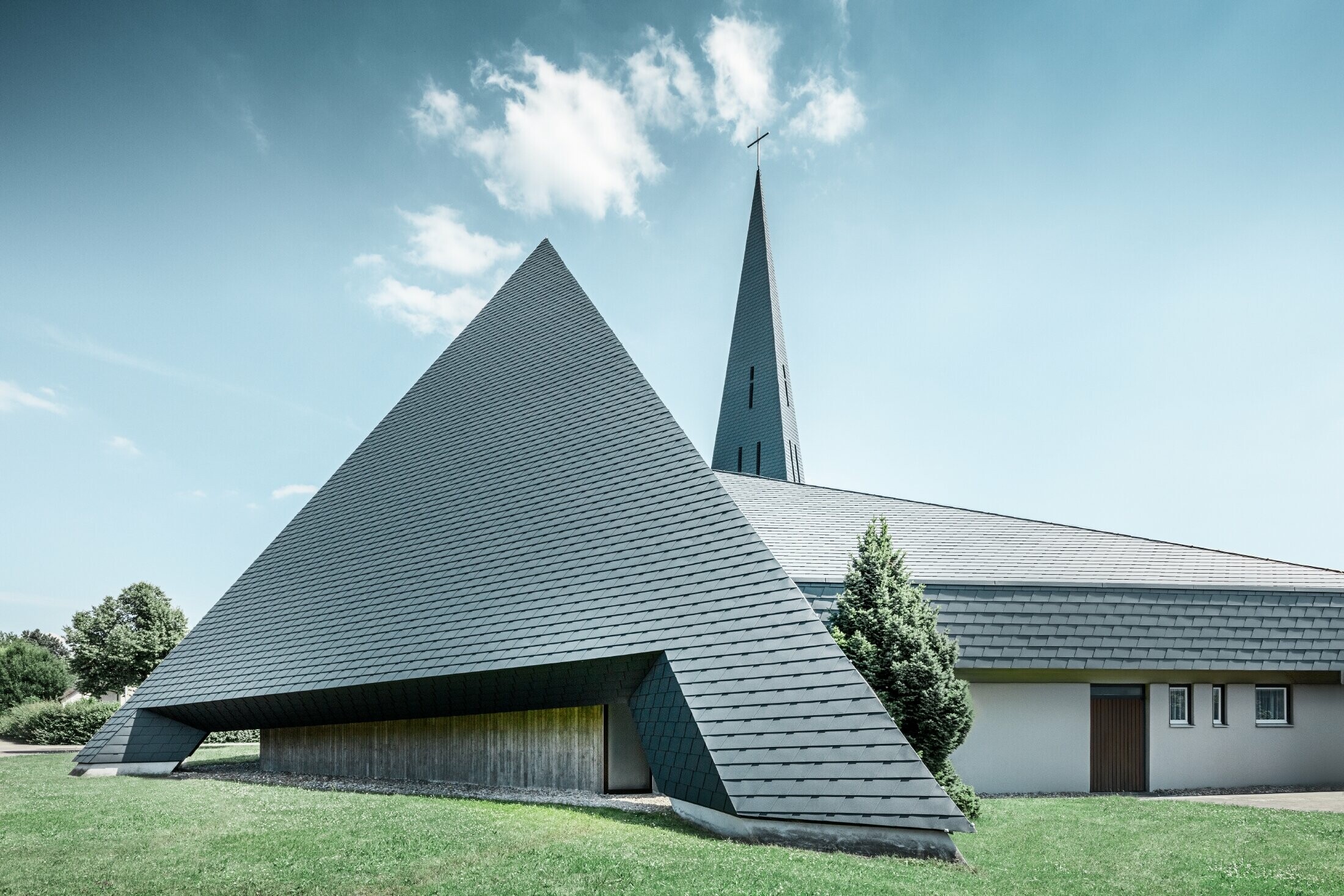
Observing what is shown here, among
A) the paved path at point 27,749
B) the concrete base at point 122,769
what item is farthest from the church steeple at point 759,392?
the paved path at point 27,749

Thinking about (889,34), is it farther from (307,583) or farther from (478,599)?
(307,583)

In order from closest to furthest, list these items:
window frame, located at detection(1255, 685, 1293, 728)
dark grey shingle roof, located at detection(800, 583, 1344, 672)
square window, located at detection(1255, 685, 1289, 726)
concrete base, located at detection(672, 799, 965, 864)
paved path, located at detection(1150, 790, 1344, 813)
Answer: concrete base, located at detection(672, 799, 965, 864), paved path, located at detection(1150, 790, 1344, 813), dark grey shingle roof, located at detection(800, 583, 1344, 672), window frame, located at detection(1255, 685, 1293, 728), square window, located at detection(1255, 685, 1289, 726)

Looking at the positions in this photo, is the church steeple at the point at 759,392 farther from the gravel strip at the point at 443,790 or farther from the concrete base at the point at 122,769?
the concrete base at the point at 122,769

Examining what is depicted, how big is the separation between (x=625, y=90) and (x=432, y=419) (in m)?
8.47

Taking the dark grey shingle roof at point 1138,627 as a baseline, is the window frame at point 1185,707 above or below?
below

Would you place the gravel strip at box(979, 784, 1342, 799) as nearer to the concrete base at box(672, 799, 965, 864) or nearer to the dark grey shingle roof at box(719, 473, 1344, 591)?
the dark grey shingle roof at box(719, 473, 1344, 591)

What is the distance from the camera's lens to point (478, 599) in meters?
14.5

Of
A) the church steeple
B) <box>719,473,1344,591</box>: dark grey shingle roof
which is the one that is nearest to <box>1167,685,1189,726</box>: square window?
<box>719,473,1344,591</box>: dark grey shingle roof

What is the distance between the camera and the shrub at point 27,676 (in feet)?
133

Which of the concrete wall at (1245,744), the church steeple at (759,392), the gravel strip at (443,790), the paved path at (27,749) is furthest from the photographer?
the church steeple at (759,392)

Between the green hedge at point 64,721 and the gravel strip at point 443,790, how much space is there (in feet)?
46.3

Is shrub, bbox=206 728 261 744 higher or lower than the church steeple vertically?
lower

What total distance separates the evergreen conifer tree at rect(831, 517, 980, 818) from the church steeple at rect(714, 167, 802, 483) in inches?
652

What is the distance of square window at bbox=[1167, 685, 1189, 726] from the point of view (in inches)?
652
